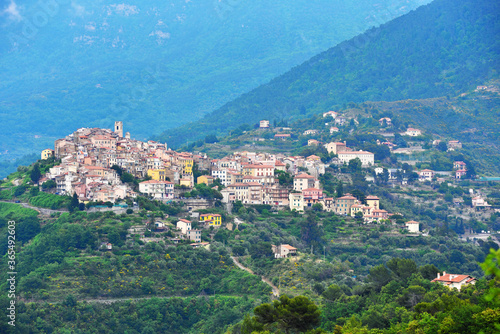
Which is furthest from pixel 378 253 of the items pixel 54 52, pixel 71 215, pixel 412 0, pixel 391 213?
pixel 412 0

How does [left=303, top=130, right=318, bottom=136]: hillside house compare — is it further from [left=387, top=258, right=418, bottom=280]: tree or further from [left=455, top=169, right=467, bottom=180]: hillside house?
[left=387, top=258, right=418, bottom=280]: tree

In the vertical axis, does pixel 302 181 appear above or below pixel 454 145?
below

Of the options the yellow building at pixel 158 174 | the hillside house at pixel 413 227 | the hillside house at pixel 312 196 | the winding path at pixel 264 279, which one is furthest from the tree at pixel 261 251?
the hillside house at pixel 413 227

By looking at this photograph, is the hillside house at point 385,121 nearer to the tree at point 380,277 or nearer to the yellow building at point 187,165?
the yellow building at point 187,165

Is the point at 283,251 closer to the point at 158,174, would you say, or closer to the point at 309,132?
the point at 158,174

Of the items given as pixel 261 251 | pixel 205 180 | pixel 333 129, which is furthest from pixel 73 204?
pixel 333 129

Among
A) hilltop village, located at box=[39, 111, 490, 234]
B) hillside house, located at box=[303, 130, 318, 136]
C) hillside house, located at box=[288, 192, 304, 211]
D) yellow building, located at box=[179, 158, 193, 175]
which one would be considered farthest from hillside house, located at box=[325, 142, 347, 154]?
yellow building, located at box=[179, 158, 193, 175]
